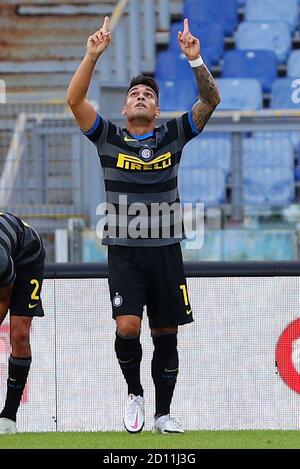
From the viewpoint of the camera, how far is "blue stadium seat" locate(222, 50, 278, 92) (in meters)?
14.4

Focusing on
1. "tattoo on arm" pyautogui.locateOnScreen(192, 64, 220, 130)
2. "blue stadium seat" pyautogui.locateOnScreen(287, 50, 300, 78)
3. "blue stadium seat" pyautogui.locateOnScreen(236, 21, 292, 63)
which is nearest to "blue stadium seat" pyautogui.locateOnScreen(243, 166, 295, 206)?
"blue stadium seat" pyautogui.locateOnScreen(287, 50, 300, 78)

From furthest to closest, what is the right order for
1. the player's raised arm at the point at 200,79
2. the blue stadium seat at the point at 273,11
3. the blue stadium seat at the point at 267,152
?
the blue stadium seat at the point at 273,11 → the blue stadium seat at the point at 267,152 → the player's raised arm at the point at 200,79

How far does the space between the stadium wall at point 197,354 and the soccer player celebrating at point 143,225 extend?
1.03m

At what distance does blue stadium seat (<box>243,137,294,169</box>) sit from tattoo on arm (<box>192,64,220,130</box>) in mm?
4265

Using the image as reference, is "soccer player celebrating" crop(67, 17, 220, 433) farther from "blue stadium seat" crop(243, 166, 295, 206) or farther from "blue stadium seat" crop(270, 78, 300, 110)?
"blue stadium seat" crop(270, 78, 300, 110)

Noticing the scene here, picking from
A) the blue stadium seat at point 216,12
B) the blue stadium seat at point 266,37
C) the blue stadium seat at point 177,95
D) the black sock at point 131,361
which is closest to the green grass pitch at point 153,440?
the black sock at point 131,361

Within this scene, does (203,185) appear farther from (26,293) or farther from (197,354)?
(26,293)

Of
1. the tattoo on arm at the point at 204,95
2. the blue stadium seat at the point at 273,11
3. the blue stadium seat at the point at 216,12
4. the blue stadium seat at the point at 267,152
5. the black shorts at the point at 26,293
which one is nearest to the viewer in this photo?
the tattoo on arm at the point at 204,95

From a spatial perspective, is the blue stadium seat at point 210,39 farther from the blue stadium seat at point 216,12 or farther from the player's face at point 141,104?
the player's face at point 141,104

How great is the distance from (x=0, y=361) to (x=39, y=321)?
1.16ft

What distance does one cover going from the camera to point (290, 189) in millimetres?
11031

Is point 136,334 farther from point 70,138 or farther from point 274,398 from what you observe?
point 70,138

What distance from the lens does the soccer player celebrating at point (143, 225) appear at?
6348 mm
